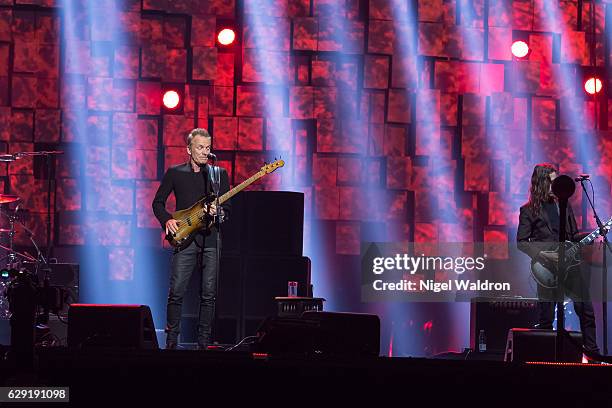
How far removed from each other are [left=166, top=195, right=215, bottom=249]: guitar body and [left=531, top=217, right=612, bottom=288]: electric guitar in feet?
8.15

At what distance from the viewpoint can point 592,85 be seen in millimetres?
8789

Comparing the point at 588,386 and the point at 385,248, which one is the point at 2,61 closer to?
the point at 385,248

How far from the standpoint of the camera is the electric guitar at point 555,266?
21.5 feet

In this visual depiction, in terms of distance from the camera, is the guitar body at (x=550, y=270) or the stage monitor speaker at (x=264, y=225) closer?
the guitar body at (x=550, y=270)

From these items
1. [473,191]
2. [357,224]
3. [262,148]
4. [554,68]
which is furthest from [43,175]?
[554,68]

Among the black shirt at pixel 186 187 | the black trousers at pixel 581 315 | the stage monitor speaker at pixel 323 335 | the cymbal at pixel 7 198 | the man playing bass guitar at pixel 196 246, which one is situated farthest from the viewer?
the cymbal at pixel 7 198

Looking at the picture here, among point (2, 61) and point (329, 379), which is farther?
point (2, 61)

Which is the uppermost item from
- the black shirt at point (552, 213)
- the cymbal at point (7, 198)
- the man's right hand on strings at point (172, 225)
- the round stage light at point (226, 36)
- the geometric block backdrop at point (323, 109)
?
the round stage light at point (226, 36)

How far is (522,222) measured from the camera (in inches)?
260

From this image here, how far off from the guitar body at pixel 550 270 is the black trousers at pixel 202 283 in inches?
94.6

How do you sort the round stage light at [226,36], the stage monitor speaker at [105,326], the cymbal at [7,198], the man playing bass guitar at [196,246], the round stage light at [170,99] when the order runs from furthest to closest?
the round stage light at [226,36] < the round stage light at [170,99] < the cymbal at [7,198] < the man playing bass guitar at [196,246] < the stage monitor speaker at [105,326]

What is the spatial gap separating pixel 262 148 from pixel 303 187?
524 mm

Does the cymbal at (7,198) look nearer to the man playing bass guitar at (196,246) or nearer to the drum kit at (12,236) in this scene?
the drum kit at (12,236)

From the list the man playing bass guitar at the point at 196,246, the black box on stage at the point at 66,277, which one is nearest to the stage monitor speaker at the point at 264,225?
the man playing bass guitar at the point at 196,246
